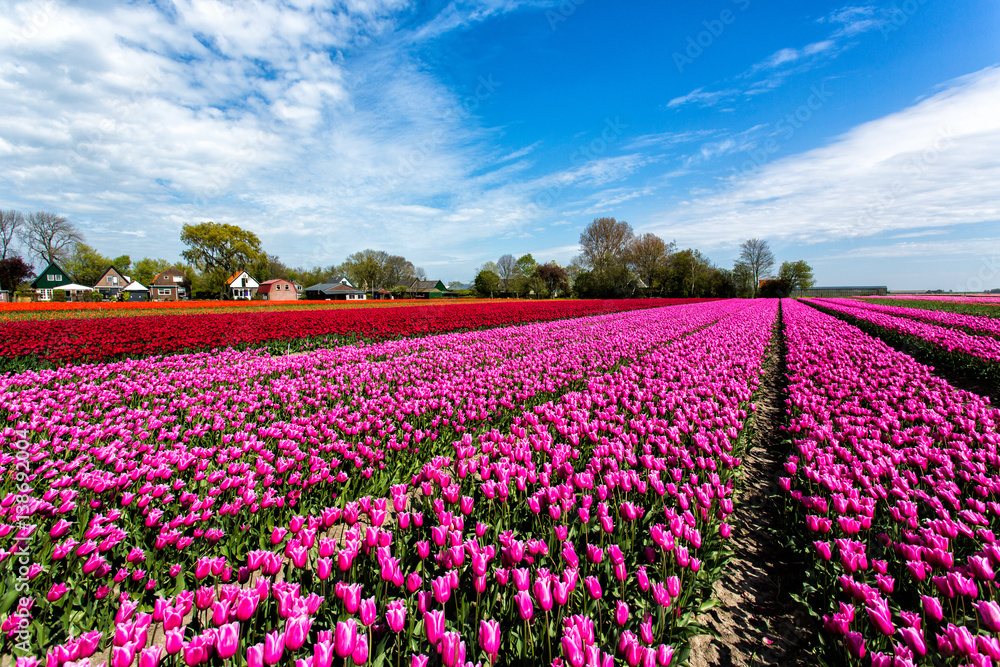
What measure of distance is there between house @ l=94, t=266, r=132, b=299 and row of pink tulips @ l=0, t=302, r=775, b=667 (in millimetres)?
102157

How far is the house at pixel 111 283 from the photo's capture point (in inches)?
3113

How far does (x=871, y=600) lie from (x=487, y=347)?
8085mm

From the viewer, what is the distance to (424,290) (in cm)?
10306

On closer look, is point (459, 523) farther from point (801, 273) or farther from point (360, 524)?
point (801, 273)

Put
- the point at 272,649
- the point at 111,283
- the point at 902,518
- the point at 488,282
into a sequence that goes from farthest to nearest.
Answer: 1. the point at 111,283
2. the point at 488,282
3. the point at 902,518
4. the point at 272,649

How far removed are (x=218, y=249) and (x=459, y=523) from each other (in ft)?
295

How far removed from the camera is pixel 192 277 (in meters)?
78.1

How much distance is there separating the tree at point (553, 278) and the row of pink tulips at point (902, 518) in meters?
73.1

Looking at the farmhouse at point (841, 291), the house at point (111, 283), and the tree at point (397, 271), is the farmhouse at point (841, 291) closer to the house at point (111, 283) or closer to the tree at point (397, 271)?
the tree at point (397, 271)

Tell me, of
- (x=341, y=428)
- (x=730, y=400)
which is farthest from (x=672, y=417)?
(x=341, y=428)

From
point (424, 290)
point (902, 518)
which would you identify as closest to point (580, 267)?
point (424, 290)

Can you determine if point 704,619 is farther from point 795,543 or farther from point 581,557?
point 795,543

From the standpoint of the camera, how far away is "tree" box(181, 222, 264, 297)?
Result: 71.9m

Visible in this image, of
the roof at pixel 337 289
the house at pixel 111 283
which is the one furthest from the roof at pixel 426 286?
the house at pixel 111 283
